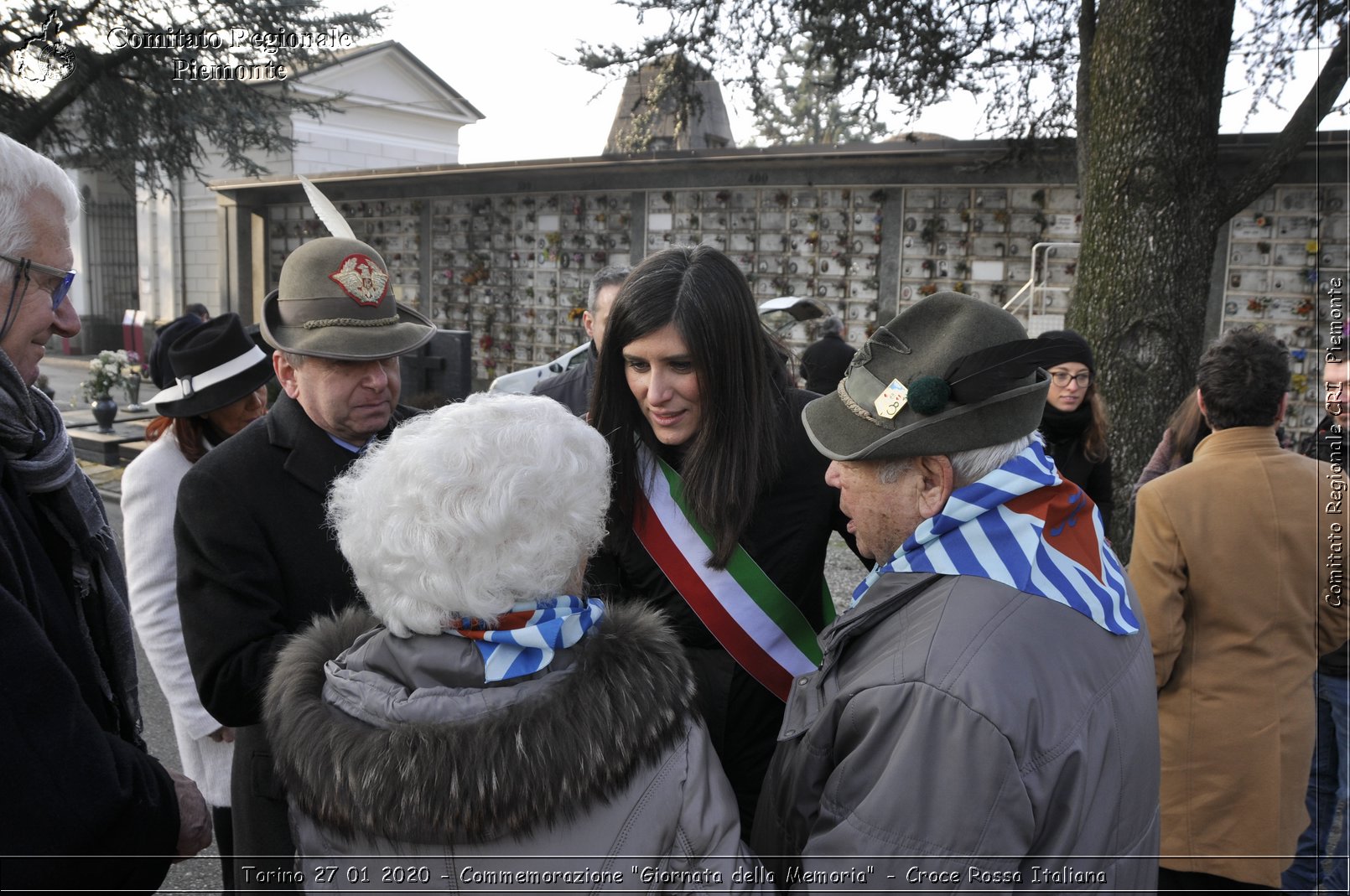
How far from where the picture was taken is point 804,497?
2137mm

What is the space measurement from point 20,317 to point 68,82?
11.8 metres

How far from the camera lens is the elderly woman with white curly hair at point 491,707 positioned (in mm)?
1225

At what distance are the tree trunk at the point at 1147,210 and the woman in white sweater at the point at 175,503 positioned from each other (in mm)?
4655

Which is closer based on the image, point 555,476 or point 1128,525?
point 555,476

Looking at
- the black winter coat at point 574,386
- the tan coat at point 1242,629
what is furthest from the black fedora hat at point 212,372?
the tan coat at point 1242,629

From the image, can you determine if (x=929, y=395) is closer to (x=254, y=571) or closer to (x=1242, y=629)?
(x=254, y=571)

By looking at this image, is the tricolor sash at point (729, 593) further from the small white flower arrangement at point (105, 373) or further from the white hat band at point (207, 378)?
the small white flower arrangement at point (105, 373)

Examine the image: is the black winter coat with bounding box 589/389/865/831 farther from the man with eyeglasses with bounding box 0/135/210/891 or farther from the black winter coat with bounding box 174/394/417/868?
the man with eyeglasses with bounding box 0/135/210/891

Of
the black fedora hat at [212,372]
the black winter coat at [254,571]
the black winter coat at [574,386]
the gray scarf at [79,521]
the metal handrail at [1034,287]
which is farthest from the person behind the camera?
the metal handrail at [1034,287]

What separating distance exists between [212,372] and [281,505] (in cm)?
92

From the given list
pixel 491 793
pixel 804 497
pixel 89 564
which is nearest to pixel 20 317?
pixel 89 564

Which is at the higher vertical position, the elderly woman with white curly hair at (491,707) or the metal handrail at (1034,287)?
the metal handrail at (1034,287)

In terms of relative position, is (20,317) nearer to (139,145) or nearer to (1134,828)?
(1134,828)

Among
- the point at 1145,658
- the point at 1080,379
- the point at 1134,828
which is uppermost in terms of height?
the point at 1080,379
